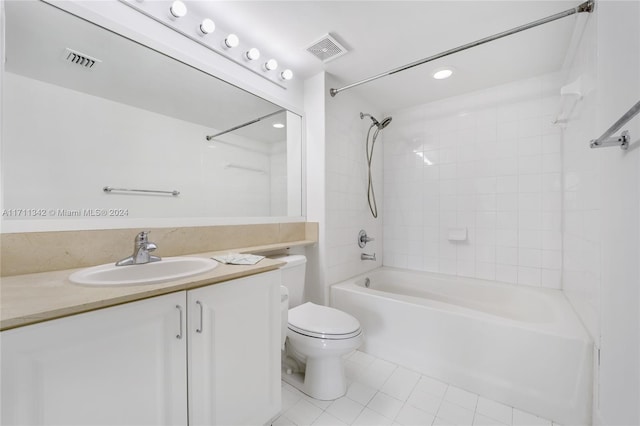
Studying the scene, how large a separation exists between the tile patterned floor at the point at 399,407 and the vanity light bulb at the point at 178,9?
2.16 m

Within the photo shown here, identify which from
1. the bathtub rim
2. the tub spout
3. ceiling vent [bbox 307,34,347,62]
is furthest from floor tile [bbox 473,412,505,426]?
ceiling vent [bbox 307,34,347,62]

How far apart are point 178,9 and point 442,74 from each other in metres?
1.84

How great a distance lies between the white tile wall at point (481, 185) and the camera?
6.65 feet

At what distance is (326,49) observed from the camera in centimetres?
175

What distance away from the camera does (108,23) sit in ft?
3.84

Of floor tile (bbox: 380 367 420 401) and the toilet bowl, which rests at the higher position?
the toilet bowl

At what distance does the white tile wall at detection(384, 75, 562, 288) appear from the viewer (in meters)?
2.03

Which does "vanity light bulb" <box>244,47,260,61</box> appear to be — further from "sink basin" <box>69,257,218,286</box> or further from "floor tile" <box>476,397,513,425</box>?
"floor tile" <box>476,397,513,425</box>

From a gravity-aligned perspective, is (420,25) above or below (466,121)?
above

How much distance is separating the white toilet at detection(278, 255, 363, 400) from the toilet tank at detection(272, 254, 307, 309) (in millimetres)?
135

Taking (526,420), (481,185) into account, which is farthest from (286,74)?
(526,420)

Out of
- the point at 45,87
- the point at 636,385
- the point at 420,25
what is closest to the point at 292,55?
the point at 420,25

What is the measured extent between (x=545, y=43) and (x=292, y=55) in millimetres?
1679

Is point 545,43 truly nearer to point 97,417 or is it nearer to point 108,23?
point 108,23
